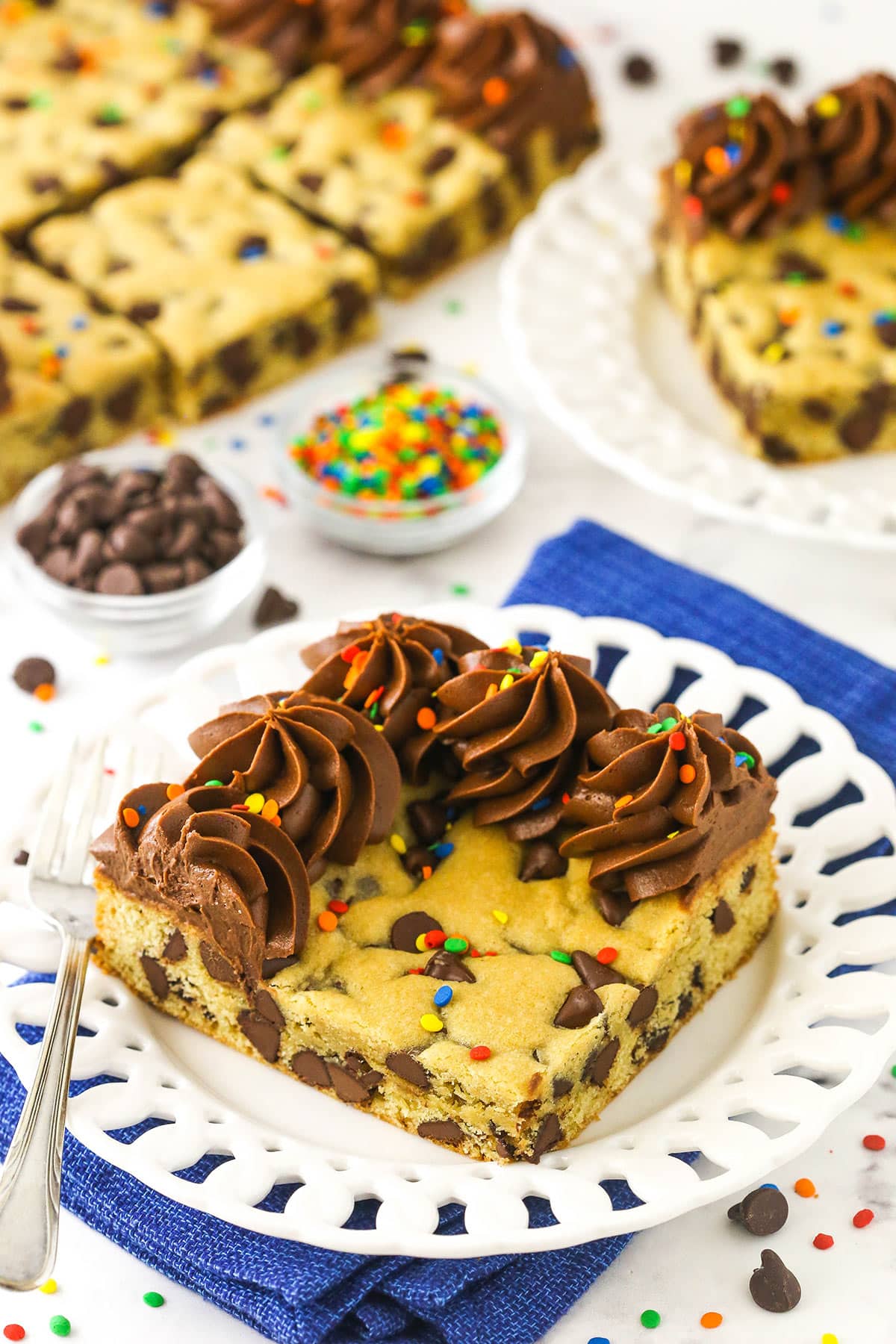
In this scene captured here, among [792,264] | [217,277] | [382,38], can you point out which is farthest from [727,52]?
[217,277]

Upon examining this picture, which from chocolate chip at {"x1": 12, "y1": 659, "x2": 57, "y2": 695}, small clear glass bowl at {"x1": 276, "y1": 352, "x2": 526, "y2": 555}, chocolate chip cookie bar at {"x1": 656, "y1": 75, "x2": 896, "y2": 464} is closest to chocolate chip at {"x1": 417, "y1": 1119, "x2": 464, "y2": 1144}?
chocolate chip at {"x1": 12, "y1": 659, "x2": 57, "y2": 695}

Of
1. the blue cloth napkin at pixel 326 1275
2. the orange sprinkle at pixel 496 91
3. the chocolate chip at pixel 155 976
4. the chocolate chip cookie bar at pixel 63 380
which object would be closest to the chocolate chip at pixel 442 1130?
the blue cloth napkin at pixel 326 1275

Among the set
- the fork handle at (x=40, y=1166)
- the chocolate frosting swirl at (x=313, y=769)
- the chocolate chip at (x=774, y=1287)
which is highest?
the chocolate frosting swirl at (x=313, y=769)

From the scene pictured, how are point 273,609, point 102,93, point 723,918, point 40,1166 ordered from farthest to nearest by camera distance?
1. point 102,93
2. point 273,609
3. point 723,918
4. point 40,1166

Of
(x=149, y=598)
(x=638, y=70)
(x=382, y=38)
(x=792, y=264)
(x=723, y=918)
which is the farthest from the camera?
(x=638, y=70)

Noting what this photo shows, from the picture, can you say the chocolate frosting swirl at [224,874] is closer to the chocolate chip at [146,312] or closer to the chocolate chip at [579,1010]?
the chocolate chip at [579,1010]

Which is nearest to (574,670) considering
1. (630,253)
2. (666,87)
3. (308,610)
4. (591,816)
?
(591,816)

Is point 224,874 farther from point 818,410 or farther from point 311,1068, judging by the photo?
point 818,410
